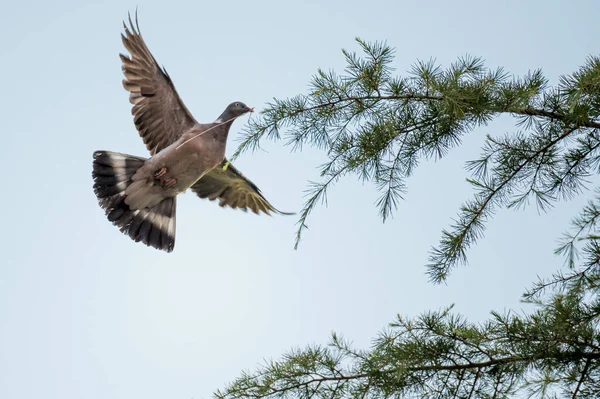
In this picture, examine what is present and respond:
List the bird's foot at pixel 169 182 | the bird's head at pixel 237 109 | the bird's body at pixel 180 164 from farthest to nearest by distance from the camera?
1. the bird's head at pixel 237 109
2. the bird's foot at pixel 169 182
3. the bird's body at pixel 180 164

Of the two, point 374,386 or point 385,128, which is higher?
point 385,128

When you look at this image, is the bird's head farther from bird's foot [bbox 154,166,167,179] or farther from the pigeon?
bird's foot [bbox 154,166,167,179]

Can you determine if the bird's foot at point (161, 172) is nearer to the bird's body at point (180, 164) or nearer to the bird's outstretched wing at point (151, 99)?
the bird's body at point (180, 164)

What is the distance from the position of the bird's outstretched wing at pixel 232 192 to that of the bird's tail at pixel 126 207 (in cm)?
58

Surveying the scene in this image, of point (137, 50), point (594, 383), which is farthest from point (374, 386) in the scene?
point (137, 50)

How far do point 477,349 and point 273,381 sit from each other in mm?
825

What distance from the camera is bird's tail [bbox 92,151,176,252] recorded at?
14.4 ft

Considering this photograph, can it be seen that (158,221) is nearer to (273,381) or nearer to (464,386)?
(273,381)

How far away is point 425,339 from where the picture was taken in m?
2.73

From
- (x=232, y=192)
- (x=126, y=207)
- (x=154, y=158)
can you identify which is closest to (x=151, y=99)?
(x=154, y=158)

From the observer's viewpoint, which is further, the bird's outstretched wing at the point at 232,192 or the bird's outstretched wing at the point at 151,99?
the bird's outstretched wing at the point at 232,192

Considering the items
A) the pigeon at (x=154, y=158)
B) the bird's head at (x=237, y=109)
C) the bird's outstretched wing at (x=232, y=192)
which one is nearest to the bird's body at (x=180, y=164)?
the pigeon at (x=154, y=158)

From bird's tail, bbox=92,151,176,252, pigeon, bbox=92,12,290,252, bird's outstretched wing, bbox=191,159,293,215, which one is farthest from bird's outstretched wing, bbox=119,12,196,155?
bird's outstretched wing, bbox=191,159,293,215

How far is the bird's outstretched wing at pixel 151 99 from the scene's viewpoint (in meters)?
4.42
